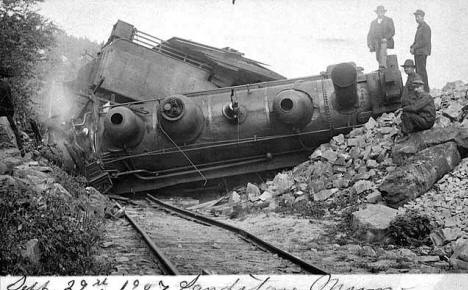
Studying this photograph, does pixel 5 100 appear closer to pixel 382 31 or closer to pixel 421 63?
pixel 382 31

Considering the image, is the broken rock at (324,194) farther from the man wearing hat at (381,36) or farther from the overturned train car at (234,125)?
the man wearing hat at (381,36)

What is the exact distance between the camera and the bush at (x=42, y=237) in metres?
3.87

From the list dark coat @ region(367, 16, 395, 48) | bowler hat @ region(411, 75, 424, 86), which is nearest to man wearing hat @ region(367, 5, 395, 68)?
dark coat @ region(367, 16, 395, 48)

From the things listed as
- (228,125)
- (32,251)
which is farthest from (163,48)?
(32,251)

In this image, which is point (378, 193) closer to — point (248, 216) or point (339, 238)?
point (339, 238)

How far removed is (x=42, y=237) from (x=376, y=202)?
5235 millimetres

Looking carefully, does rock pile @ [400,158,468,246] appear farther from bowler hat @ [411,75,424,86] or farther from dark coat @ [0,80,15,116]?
dark coat @ [0,80,15,116]

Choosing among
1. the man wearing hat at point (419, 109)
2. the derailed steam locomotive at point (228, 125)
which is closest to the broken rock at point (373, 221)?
the man wearing hat at point (419, 109)

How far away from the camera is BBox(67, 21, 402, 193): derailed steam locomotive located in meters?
10.7

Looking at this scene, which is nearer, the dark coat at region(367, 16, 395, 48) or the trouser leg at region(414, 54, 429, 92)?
the trouser leg at region(414, 54, 429, 92)

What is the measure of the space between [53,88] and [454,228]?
47.9 feet

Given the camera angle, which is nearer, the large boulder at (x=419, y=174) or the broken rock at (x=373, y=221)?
the broken rock at (x=373, y=221)

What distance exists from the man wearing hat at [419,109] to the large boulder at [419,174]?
587 mm

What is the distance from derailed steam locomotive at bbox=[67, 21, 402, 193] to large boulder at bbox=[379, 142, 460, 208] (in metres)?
3.40
